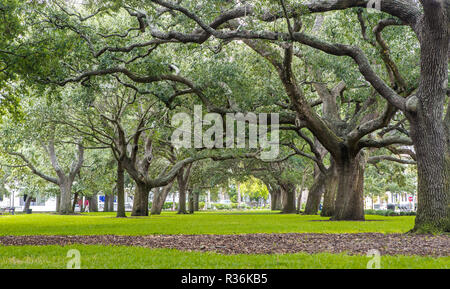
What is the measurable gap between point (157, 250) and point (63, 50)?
8.21m

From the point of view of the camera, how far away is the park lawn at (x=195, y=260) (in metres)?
6.20

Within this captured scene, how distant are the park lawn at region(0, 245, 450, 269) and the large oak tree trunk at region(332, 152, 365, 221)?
45.6ft

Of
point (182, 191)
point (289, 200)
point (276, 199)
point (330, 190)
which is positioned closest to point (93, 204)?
point (182, 191)

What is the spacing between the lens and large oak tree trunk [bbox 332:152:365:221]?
2070 cm

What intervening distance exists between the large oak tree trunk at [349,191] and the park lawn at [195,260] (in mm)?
13891

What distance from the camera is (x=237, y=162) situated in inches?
1663

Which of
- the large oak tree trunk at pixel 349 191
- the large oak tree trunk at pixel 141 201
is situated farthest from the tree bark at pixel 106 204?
the large oak tree trunk at pixel 349 191

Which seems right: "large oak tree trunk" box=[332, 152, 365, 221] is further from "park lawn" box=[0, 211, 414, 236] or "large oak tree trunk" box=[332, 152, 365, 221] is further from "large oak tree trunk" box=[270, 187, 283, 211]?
"large oak tree trunk" box=[270, 187, 283, 211]

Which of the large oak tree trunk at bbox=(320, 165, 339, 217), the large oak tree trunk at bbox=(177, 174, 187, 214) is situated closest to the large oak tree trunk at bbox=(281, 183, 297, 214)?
the large oak tree trunk at bbox=(177, 174, 187, 214)

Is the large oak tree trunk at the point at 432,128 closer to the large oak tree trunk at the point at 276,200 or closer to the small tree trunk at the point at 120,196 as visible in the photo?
the small tree trunk at the point at 120,196

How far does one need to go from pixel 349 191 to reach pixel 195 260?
15.7 m

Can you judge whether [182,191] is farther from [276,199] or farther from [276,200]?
[276,200]

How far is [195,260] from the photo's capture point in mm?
6863

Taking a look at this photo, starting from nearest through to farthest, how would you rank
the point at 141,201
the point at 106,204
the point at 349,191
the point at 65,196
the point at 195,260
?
the point at 195,260, the point at 349,191, the point at 141,201, the point at 65,196, the point at 106,204
